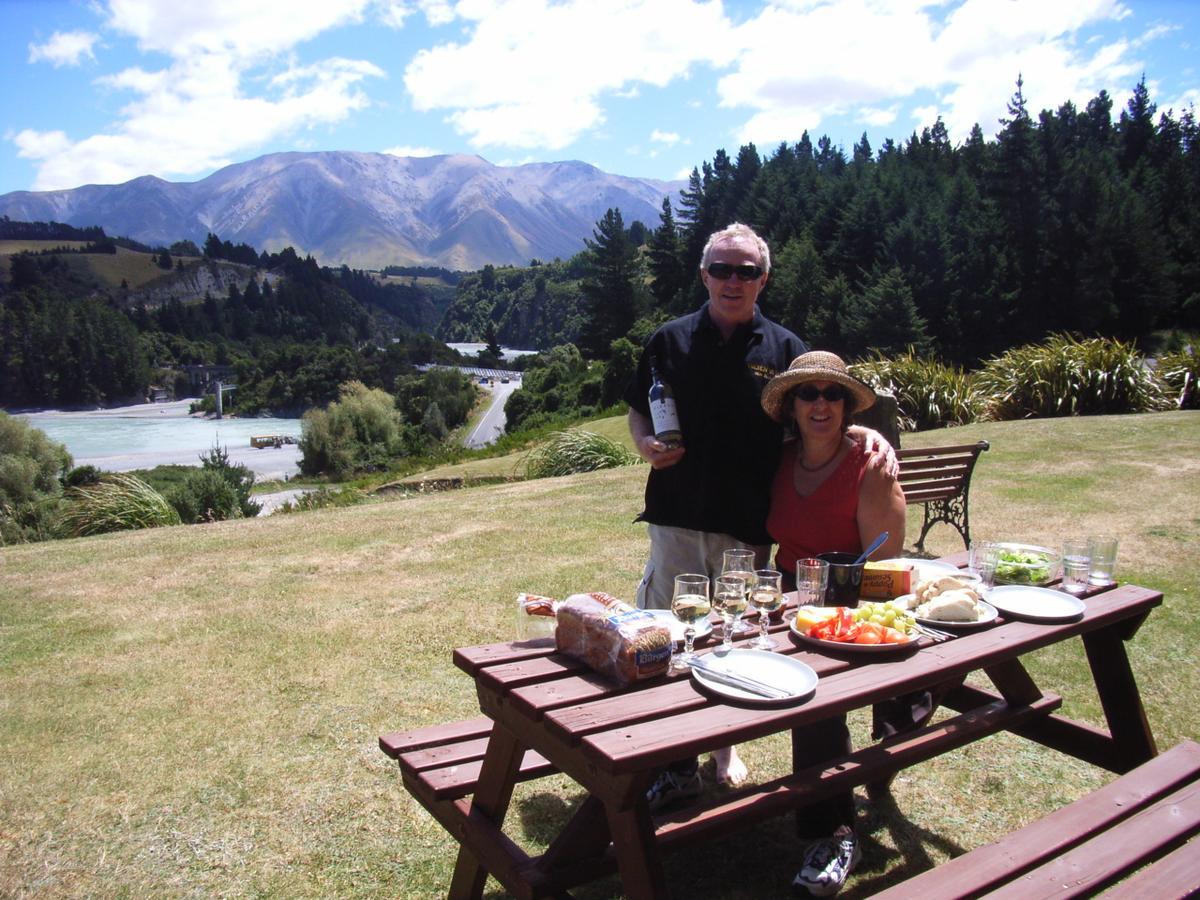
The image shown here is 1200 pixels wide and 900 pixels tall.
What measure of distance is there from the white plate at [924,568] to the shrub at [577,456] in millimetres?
10559

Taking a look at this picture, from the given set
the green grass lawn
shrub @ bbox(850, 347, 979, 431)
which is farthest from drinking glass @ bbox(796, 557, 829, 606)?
shrub @ bbox(850, 347, 979, 431)

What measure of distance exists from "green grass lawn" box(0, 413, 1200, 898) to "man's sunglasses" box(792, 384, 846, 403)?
5.57ft

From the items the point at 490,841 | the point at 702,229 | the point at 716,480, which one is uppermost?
the point at 702,229

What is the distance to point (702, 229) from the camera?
8556cm

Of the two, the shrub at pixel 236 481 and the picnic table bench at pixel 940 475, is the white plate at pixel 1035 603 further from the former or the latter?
the shrub at pixel 236 481

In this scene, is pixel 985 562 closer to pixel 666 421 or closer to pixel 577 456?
pixel 666 421

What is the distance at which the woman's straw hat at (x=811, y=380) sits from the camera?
3260 mm

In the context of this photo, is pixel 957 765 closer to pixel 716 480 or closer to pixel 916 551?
pixel 716 480

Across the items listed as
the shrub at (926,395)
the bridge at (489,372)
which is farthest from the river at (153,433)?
the shrub at (926,395)

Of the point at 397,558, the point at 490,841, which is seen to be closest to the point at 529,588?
the point at 397,558

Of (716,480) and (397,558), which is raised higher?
(716,480)

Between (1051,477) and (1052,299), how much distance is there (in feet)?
160

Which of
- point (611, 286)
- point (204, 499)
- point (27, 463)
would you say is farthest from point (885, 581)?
point (611, 286)

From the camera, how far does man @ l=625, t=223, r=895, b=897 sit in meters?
3.45
